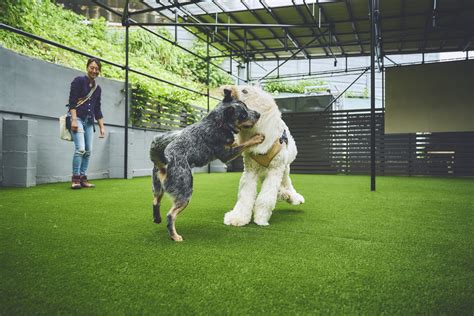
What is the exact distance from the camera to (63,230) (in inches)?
77.9

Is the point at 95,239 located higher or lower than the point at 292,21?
lower

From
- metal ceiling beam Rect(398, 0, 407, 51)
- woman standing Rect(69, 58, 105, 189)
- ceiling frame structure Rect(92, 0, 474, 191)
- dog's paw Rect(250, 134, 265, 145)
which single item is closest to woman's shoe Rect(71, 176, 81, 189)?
woman standing Rect(69, 58, 105, 189)

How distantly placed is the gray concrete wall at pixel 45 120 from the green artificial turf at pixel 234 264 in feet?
6.40

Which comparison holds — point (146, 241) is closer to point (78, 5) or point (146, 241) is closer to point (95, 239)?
point (95, 239)

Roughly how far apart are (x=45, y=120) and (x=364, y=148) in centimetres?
794

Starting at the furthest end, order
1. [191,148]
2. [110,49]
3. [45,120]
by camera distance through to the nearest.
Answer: [110,49] < [45,120] < [191,148]

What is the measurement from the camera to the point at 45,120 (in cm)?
491

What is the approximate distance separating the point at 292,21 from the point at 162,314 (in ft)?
27.5

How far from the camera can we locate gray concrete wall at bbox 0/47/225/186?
4.17 metres

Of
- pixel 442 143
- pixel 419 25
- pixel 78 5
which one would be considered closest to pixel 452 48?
pixel 419 25

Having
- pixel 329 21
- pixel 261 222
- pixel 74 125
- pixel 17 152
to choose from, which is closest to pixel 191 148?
pixel 261 222

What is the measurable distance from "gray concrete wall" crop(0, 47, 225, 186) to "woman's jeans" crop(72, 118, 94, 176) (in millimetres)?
533

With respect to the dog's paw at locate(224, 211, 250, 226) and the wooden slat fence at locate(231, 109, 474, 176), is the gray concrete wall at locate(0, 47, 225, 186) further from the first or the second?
the wooden slat fence at locate(231, 109, 474, 176)

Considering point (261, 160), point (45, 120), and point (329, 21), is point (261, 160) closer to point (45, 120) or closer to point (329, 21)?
point (45, 120)
